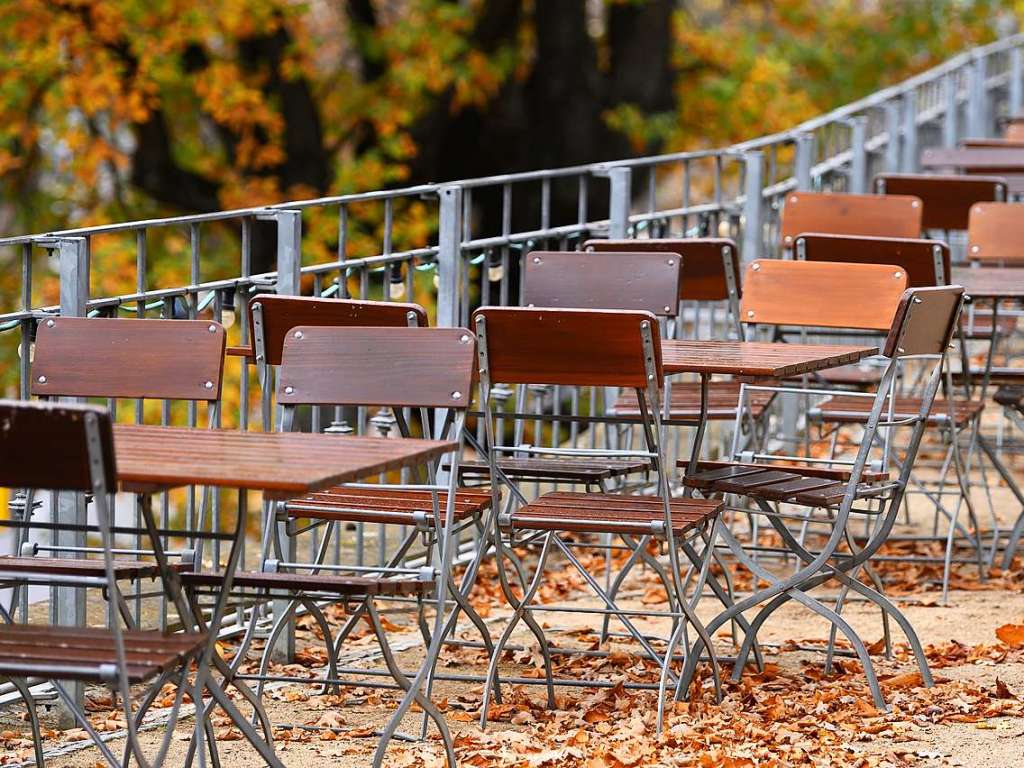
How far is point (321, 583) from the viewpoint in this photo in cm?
415

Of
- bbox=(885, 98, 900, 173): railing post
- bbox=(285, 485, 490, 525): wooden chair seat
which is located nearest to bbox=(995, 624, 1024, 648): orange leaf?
bbox=(285, 485, 490, 525): wooden chair seat

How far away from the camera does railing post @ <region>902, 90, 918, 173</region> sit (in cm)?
1248

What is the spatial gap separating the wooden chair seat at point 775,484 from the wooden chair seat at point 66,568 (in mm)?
1723

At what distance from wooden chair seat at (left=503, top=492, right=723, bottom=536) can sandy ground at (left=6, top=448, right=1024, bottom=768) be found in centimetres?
53

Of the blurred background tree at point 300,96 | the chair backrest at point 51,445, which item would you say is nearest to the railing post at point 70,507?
the chair backrest at point 51,445

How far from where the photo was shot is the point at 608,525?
4703 mm

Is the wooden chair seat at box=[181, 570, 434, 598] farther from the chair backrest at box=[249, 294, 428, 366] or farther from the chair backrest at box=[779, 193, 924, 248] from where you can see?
the chair backrest at box=[779, 193, 924, 248]

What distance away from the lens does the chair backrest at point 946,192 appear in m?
8.75

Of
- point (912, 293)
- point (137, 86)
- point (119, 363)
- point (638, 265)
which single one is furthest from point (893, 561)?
point (137, 86)

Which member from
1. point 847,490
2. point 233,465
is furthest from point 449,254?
point 233,465

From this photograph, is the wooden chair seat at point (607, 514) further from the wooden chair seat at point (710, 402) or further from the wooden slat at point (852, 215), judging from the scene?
the wooden slat at point (852, 215)

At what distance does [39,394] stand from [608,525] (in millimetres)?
1478

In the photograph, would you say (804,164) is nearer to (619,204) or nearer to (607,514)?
(619,204)

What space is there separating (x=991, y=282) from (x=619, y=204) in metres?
1.53
